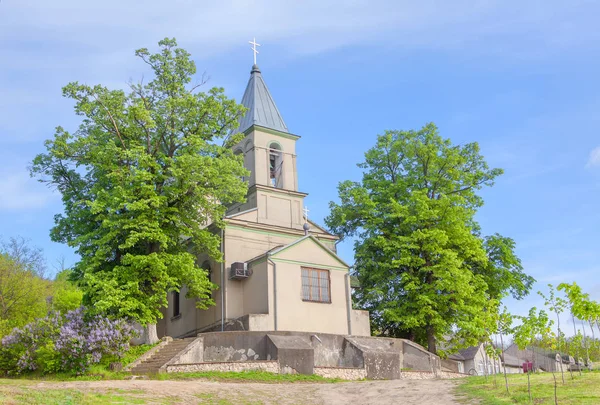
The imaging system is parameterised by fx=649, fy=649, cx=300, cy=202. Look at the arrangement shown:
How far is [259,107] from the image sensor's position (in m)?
35.1

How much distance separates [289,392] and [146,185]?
10902 mm

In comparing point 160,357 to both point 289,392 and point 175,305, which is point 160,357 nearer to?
point 289,392

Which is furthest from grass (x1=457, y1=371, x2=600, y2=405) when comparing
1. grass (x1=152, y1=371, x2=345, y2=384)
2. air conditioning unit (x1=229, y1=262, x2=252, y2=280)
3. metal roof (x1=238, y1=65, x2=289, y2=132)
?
metal roof (x1=238, y1=65, x2=289, y2=132)

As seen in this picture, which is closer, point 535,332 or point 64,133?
point 535,332

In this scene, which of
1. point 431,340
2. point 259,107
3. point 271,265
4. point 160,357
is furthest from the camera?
point 259,107

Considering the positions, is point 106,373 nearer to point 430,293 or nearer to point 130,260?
point 130,260

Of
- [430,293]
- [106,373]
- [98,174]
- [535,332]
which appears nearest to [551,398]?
[535,332]

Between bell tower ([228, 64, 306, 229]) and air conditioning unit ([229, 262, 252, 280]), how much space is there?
369 centimetres

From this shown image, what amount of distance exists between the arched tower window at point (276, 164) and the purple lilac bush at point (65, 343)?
39.6 ft

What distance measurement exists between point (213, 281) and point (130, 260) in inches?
216

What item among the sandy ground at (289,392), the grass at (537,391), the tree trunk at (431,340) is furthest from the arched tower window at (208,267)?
the grass at (537,391)

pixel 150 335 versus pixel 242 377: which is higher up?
pixel 150 335

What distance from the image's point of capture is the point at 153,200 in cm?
2612

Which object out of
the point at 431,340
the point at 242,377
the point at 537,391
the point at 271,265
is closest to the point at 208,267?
the point at 271,265
